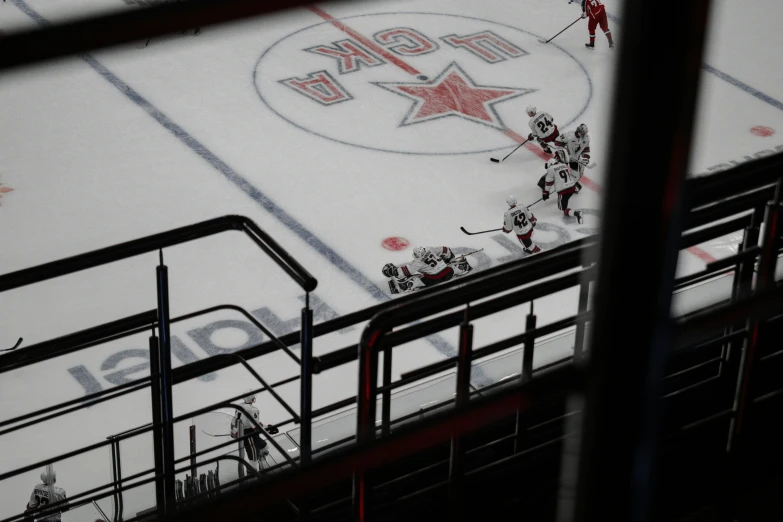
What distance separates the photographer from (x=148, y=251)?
168 centimetres

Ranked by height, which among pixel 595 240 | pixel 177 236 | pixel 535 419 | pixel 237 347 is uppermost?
pixel 595 240

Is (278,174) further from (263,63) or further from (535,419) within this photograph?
(535,419)

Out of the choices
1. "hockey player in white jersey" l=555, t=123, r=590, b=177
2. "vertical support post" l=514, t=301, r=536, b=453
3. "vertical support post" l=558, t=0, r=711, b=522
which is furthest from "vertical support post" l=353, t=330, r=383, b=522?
"hockey player in white jersey" l=555, t=123, r=590, b=177

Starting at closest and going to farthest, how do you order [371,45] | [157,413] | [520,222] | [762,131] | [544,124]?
[157,413] < [520,222] < [544,124] < [762,131] < [371,45]

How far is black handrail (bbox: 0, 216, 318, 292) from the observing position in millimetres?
1598

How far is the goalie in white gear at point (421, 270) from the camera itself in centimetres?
503

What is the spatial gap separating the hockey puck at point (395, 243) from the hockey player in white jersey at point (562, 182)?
79cm

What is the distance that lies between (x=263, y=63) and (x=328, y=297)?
8.86ft

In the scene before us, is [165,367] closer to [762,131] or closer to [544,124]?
[544,124]

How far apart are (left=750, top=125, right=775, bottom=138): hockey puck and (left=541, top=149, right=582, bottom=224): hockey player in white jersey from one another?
140 centimetres

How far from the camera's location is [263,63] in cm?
727

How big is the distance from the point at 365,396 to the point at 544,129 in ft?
16.3

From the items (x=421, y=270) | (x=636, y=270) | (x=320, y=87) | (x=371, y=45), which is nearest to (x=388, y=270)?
(x=421, y=270)

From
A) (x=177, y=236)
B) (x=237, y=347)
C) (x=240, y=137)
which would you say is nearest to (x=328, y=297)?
(x=237, y=347)
